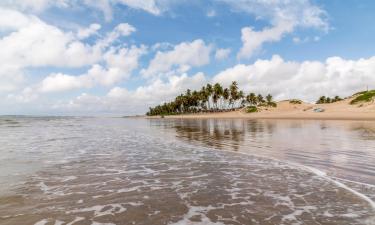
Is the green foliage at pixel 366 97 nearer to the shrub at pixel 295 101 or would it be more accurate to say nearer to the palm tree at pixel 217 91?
the shrub at pixel 295 101

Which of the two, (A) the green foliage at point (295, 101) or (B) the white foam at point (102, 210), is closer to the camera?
(B) the white foam at point (102, 210)

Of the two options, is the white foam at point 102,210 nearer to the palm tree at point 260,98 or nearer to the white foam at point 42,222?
the white foam at point 42,222

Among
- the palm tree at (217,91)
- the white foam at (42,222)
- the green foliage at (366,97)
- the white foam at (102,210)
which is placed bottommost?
the white foam at (102,210)

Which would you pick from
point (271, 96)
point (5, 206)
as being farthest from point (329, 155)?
point (271, 96)

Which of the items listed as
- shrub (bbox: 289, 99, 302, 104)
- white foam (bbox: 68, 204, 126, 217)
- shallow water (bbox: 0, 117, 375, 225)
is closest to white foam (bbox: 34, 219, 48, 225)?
shallow water (bbox: 0, 117, 375, 225)

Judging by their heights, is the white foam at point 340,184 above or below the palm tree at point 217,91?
below

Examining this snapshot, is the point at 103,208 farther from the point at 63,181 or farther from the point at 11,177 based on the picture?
the point at 11,177

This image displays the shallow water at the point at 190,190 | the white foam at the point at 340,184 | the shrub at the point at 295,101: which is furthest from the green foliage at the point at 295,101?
the white foam at the point at 340,184

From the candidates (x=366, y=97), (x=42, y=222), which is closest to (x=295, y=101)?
(x=366, y=97)

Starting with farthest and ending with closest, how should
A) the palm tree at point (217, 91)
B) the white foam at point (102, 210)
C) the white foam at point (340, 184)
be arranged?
the palm tree at point (217, 91), the white foam at point (340, 184), the white foam at point (102, 210)

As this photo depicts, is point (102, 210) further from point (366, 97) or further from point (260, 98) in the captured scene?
point (260, 98)

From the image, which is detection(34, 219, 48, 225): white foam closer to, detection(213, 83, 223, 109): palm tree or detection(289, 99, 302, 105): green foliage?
detection(289, 99, 302, 105): green foliage

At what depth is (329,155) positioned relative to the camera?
1466 centimetres

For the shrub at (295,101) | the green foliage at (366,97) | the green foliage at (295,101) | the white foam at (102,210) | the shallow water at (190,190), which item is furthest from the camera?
the shrub at (295,101)
